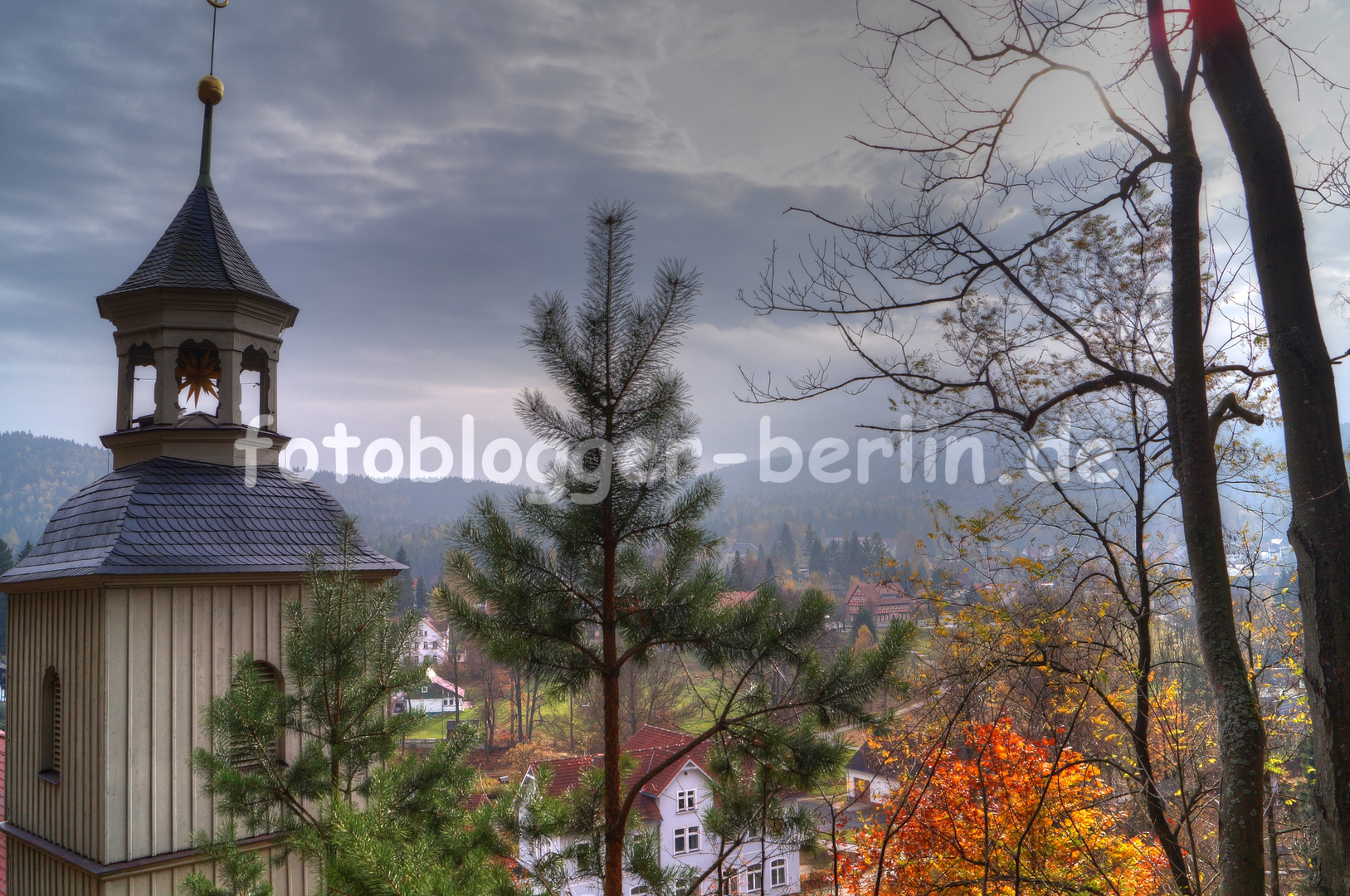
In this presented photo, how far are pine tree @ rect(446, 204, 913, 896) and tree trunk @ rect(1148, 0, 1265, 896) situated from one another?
180 centimetres

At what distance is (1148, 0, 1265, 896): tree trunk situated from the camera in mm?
3334

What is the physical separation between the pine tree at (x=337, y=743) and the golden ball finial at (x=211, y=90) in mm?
8621

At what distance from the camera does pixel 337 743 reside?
5.10 meters

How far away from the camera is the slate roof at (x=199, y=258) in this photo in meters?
9.38

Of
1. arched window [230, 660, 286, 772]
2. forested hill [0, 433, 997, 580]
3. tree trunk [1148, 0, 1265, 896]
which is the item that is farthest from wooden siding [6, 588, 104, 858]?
forested hill [0, 433, 997, 580]

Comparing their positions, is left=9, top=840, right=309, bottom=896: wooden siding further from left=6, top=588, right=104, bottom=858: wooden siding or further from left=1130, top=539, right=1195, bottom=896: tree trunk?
left=1130, top=539, right=1195, bottom=896: tree trunk

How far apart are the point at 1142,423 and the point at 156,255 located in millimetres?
11444

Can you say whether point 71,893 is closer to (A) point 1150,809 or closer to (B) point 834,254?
(B) point 834,254

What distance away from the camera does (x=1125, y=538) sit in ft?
29.3

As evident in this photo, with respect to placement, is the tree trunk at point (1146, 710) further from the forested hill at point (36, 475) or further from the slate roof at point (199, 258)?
the forested hill at point (36, 475)

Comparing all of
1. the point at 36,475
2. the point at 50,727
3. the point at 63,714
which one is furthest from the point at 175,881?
the point at 36,475

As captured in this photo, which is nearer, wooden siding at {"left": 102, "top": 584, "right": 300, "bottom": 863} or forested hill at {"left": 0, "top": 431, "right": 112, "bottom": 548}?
wooden siding at {"left": 102, "top": 584, "right": 300, "bottom": 863}

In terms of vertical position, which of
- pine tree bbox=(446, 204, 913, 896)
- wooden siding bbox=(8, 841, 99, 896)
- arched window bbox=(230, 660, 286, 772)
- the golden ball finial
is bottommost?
wooden siding bbox=(8, 841, 99, 896)

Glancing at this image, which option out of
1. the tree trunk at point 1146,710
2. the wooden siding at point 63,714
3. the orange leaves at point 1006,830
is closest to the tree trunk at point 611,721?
the orange leaves at point 1006,830
